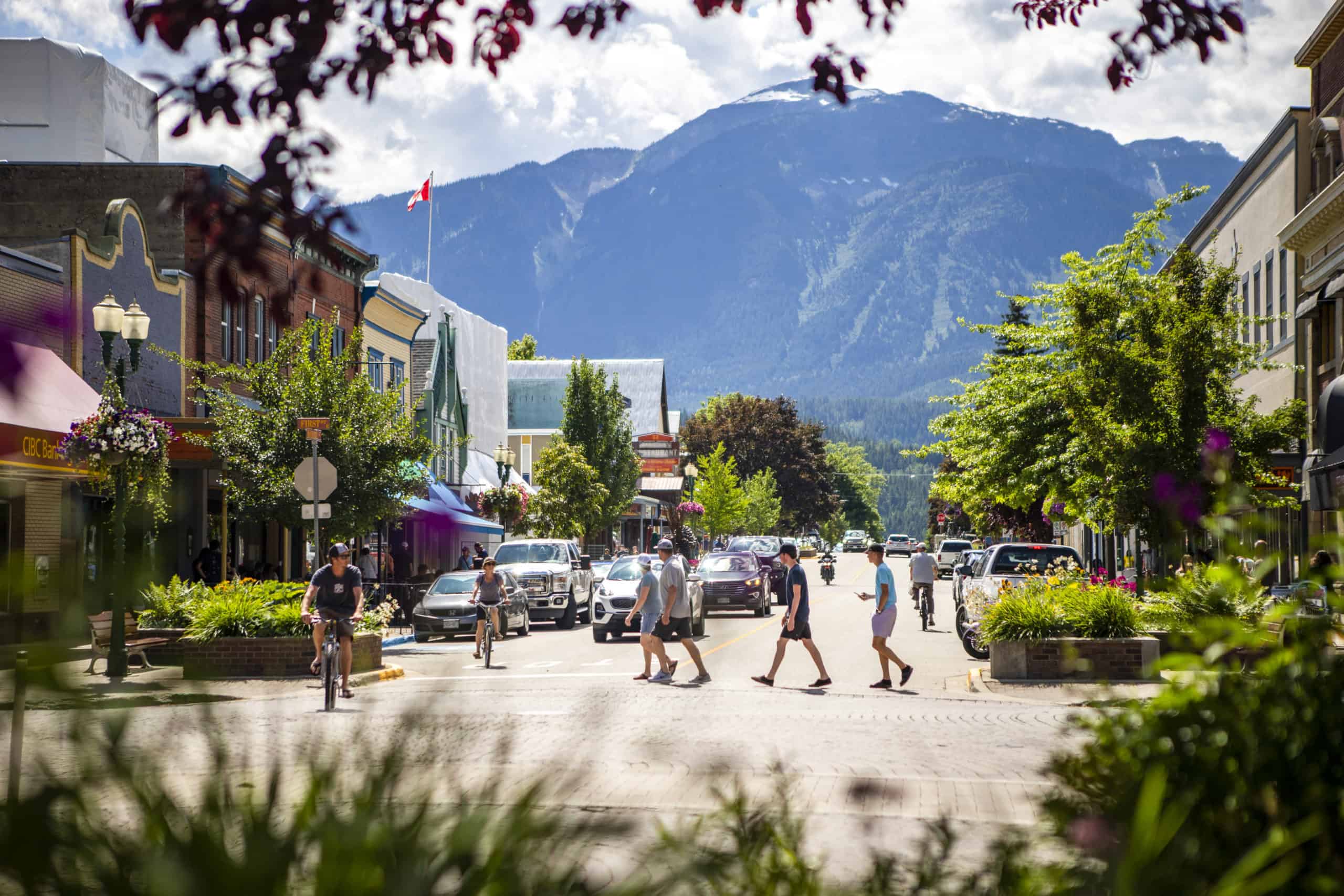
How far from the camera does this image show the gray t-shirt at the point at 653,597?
18.7m

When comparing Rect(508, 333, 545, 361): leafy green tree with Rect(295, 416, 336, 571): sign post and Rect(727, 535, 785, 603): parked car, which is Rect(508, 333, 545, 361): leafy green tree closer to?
Rect(727, 535, 785, 603): parked car

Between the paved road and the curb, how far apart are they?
0.75 feet

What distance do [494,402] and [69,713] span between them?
60464 millimetres

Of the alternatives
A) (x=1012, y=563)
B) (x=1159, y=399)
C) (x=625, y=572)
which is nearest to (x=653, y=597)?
(x=1012, y=563)

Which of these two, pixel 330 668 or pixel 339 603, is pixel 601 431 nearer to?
pixel 339 603

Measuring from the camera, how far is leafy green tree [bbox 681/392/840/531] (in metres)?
99.5

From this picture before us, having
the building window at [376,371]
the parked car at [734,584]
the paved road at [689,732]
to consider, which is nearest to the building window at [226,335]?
the building window at [376,371]

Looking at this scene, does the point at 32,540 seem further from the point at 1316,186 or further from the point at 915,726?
the point at 1316,186

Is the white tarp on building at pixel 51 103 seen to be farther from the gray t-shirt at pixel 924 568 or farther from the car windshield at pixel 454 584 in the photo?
the gray t-shirt at pixel 924 568

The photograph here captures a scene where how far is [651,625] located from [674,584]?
65 centimetres

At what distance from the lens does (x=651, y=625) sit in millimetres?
18609

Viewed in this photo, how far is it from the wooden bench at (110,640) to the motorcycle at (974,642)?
11.9 metres

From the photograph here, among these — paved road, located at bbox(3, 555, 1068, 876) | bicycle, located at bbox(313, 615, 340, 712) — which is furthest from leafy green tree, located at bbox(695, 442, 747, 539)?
bicycle, located at bbox(313, 615, 340, 712)

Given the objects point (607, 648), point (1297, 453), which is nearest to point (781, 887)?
point (607, 648)
